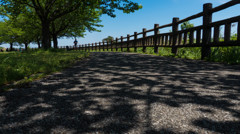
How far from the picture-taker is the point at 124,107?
246 centimetres

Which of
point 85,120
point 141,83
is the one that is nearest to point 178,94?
point 141,83

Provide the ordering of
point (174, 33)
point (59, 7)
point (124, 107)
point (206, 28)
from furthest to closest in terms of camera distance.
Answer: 1. point (59, 7)
2. point (174, 33)
3. point (206, 28)
4. point (124, 107)

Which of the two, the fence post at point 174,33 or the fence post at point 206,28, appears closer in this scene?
the fence post at point 206,28

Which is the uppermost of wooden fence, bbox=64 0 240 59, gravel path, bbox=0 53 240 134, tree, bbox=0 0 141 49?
tree, bbox=0 0 141 49

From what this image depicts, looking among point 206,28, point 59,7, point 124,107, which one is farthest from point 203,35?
point 59,7

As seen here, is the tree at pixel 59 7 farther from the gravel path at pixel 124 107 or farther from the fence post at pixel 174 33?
the gravel path at pixel 124 107

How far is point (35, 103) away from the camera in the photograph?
263 centimetres

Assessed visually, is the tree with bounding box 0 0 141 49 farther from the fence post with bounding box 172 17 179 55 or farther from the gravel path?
the gravel path

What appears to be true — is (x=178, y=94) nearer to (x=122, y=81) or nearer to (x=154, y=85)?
(x=154, y=85)

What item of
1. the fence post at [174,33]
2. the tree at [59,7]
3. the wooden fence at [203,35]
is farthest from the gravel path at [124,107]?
the tree at [59,7]

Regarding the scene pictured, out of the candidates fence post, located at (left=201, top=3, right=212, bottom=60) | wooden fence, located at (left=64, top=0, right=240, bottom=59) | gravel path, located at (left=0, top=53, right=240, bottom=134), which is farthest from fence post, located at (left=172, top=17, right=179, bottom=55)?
gravel path, located at (left=0, top=53, right=240, bottom=134)

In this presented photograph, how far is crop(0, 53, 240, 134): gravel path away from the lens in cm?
197

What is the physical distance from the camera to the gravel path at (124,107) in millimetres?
1967

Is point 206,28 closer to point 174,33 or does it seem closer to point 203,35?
point 203,35
